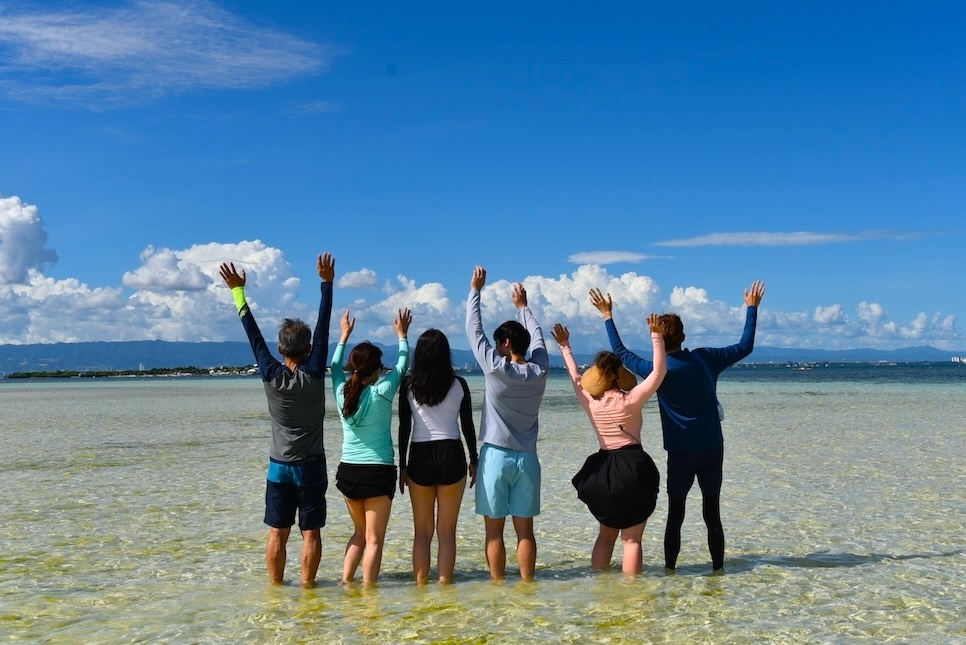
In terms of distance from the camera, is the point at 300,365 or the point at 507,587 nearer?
the point at 300,365

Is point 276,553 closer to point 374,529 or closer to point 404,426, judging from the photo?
point 374,529

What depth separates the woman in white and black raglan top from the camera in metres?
7.19

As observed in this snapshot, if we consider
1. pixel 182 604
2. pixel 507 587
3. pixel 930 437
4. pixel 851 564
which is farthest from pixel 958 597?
pixel 930 437

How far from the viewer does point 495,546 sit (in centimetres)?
774

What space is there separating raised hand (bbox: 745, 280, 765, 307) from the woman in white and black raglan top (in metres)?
3.15

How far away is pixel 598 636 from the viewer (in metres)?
6.58

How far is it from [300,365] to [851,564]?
6.22m

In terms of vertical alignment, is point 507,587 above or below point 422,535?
below

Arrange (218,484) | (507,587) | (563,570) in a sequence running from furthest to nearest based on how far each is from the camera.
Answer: (218,484) < (563,570) < (507,587)

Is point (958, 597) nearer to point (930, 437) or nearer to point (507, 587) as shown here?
point (507, 587)

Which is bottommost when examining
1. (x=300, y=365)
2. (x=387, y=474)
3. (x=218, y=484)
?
(x=218, y=484)

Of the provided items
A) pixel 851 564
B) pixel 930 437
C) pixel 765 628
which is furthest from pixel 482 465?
pixel 930 437

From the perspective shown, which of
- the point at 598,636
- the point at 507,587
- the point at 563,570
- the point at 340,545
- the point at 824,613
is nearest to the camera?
the point at 598,636

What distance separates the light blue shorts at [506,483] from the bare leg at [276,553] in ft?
6.13
